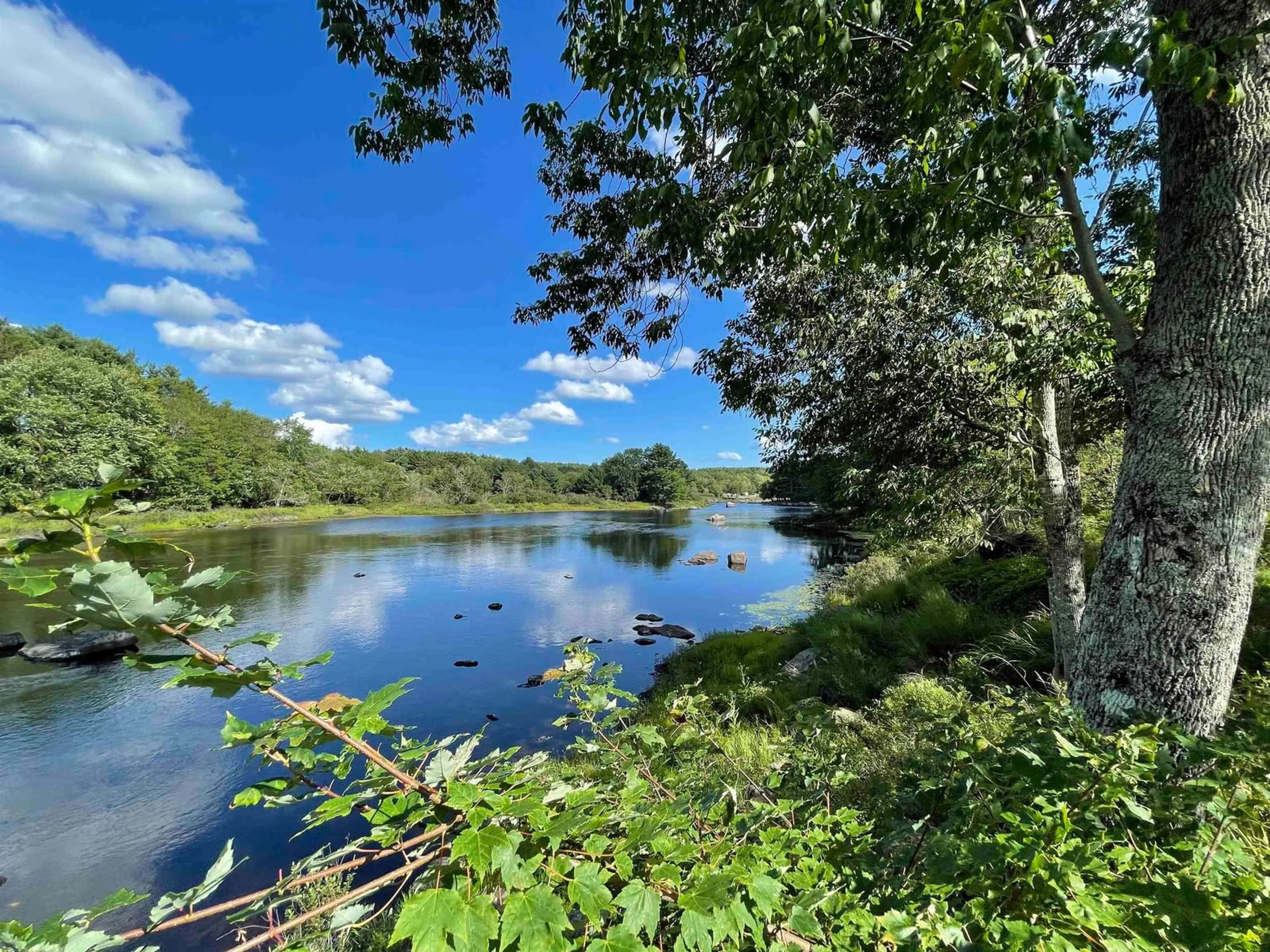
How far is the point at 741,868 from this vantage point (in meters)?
1.06

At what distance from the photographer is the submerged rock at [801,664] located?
27.3 ft

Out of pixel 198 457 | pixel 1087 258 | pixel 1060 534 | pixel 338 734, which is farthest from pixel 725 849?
pixel 198 457

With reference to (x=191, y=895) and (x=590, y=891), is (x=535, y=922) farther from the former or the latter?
(x=191, y=895)

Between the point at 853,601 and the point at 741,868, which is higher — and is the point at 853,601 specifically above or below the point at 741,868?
below

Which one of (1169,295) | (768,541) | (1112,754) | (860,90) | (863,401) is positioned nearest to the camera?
(1112,754)

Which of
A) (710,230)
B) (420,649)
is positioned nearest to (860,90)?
(710,230)

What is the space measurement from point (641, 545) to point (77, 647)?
25129mm

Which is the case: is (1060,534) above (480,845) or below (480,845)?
above

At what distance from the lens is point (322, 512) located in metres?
53.2

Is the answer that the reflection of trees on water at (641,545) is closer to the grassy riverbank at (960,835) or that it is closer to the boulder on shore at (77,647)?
the boulder on shore at (77,647)

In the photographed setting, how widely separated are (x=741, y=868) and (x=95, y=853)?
8190mm

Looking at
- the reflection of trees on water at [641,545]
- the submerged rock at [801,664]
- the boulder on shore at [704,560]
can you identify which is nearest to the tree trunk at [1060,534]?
the submerged rock at [801,664]

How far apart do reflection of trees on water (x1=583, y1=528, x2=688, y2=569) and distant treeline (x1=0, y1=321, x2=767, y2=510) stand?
19086mm

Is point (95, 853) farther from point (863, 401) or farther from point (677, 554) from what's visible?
point (677, 554)
